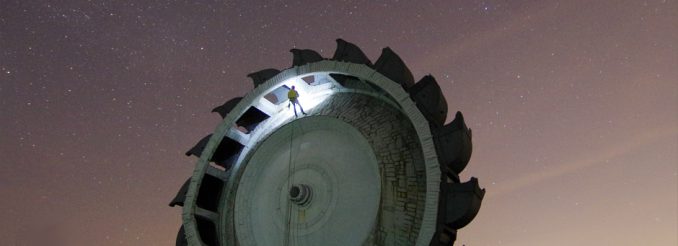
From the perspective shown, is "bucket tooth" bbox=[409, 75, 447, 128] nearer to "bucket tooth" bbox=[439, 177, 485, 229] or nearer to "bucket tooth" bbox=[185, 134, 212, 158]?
"bucket tooth" bbox=[439, 177, 485, 229]

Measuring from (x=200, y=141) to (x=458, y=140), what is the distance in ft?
24.1

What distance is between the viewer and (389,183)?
13062mm

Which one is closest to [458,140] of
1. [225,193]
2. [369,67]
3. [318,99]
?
[369,67]

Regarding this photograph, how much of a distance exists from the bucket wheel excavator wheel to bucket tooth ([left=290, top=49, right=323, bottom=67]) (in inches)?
1.1

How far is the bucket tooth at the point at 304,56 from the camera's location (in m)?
15.3

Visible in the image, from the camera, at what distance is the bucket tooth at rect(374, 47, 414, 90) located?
44.6 feet

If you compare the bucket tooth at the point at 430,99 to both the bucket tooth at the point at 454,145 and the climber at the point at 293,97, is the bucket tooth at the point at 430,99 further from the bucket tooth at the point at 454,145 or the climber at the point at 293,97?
the climber at the point at 293,97

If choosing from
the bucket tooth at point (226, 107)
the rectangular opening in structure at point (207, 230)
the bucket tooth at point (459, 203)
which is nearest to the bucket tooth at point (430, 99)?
the bucket tooth at point (459, 203)

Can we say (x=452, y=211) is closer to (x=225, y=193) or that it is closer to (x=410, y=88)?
(x=410, y=88)

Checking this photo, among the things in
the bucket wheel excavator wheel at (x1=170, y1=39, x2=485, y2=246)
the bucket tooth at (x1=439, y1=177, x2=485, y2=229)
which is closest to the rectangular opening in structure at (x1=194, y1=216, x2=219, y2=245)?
the bucket wheel excavator wheel at (x1=170, y1=39, x2=485, y2=246)

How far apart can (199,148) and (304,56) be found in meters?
3.68

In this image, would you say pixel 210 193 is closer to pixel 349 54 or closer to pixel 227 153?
pixel 227 153

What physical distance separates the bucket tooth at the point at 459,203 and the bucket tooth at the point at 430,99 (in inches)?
52.9

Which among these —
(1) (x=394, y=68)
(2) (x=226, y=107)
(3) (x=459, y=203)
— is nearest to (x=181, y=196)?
(2) (x=226, y=107)
